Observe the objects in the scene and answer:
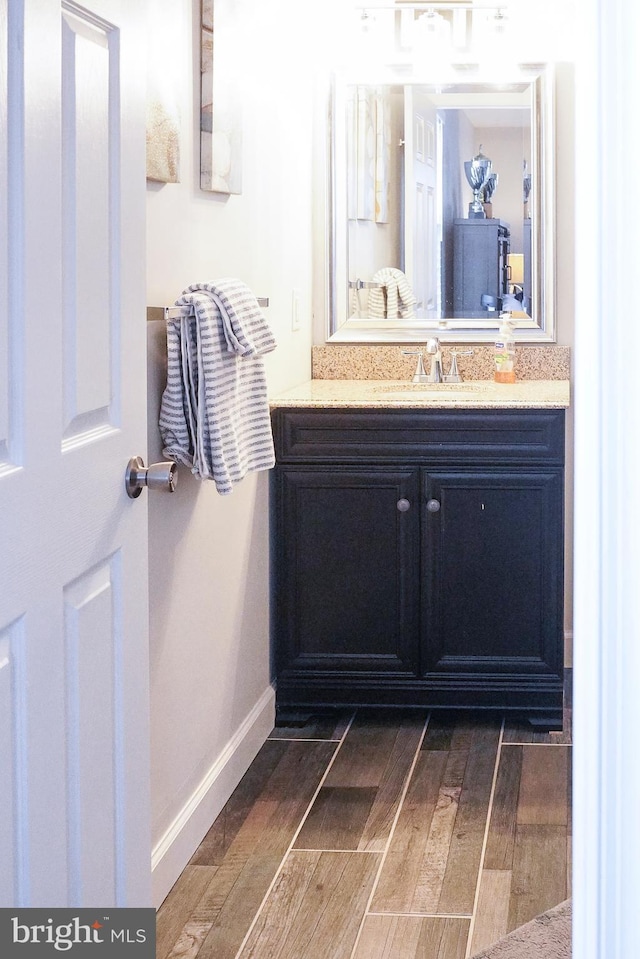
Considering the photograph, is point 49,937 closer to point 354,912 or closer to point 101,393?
point 101,393

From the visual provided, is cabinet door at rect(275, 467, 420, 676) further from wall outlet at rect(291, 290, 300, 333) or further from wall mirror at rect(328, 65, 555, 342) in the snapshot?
wall mirror at rect(328, 65, 555, 342)

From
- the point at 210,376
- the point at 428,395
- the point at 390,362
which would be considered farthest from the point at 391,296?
the point at 210,376

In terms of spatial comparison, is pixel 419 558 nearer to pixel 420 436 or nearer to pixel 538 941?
pixel 420 436

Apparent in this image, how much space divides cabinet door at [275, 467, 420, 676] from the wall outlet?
1.73 ft

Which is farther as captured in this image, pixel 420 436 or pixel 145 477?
pixel 420 436

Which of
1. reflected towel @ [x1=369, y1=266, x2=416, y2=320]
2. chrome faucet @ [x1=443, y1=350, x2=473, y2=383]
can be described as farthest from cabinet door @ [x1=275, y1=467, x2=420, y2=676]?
reflected towel @ [x1=369, y1=266, x2=416, y2=320]

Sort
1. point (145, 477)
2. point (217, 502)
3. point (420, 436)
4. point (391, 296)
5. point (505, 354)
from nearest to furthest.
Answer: point (145, 477)
point (217, 502)
point (420, 436)
point (505, 354)
point (391, 296)

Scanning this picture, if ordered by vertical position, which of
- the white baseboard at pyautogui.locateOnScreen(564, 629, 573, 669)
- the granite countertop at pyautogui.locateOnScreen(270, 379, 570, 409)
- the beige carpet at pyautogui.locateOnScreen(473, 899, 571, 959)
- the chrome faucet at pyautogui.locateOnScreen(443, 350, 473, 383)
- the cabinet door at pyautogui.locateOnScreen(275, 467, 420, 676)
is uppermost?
the chrome faucet at pyautogui.locateOnScreen(443, 350, 473, 383)

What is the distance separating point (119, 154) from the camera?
1.53 m

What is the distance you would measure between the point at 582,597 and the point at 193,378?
1458mm

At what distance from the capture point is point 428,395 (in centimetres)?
318

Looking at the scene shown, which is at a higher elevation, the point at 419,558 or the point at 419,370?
the point at 419,370

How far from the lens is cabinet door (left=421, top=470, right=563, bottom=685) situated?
122 inches

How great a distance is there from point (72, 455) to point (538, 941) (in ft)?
4.09
